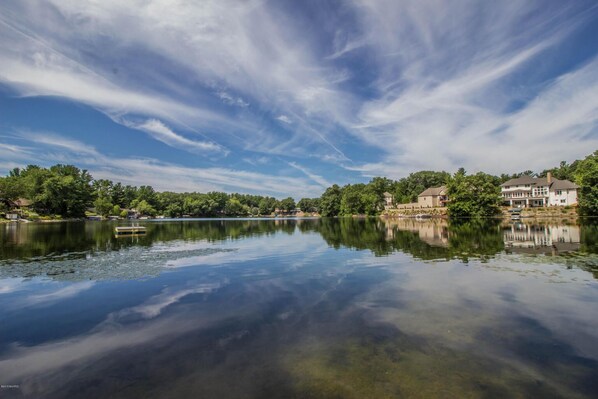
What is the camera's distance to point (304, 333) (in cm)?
862

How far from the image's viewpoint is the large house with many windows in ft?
281

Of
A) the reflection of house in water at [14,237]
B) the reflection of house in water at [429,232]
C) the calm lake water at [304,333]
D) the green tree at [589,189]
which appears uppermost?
the green tree at [589,189]

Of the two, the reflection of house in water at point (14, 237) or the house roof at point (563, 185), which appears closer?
the reflection of house in water at point (14, 237)

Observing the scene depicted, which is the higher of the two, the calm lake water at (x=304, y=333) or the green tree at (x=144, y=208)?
the green tree at (x=144, y=208)

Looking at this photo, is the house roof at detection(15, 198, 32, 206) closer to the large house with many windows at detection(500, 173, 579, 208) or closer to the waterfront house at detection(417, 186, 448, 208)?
the waterfront house at detection(417, 186, 448, 208)

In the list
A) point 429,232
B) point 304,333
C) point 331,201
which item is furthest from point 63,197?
Answer: point 304,333

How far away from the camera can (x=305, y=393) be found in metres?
5.73

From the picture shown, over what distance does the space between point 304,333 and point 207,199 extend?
198843mm

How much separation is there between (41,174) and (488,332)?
13792 cm

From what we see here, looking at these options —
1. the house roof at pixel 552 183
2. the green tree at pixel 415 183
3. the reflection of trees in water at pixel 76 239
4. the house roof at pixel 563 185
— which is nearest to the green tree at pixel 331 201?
the green tree at pixel 415 183

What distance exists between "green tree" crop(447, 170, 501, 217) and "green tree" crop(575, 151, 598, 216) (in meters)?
19.1

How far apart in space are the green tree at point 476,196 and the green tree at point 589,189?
19.1m

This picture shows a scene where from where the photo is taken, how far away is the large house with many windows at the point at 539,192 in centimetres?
8562

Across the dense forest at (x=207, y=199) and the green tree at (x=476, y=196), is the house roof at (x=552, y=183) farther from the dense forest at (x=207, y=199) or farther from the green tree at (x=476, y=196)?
the green tree at (x=476, y=196)
